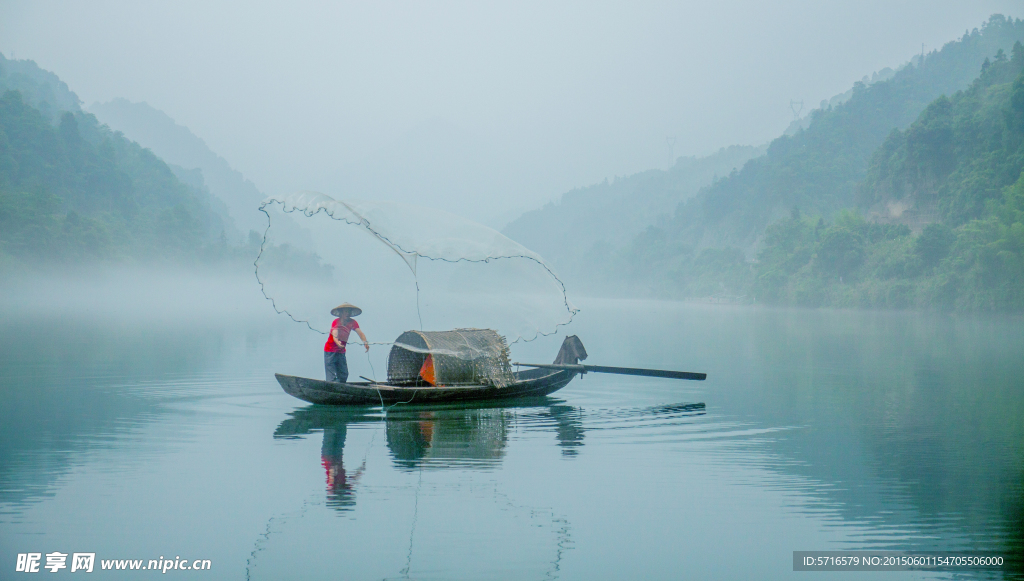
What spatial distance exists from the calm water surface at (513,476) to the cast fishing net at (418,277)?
744mm

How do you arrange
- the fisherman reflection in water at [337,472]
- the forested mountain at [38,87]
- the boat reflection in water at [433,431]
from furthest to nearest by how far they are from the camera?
the forested mountain at [38,87] → the boat reflection in water at [433,431] → the fisherman reflection in water at [337,472]

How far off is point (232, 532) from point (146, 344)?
2013cm

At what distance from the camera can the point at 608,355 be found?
2394cm

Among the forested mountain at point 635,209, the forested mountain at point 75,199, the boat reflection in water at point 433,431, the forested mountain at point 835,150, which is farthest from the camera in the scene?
the forested mountain at point 635,209

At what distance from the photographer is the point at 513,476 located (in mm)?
9016

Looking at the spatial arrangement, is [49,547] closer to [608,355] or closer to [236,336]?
[608,355]

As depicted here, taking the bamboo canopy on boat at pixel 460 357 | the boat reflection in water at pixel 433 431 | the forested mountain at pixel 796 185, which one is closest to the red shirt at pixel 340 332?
the bamboo canopy on boat at pixel 460 357

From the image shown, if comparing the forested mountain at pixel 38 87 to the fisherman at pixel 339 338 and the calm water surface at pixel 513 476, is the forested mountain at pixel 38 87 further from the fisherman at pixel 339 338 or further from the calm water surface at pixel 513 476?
the calm water surface at pixel 513 476

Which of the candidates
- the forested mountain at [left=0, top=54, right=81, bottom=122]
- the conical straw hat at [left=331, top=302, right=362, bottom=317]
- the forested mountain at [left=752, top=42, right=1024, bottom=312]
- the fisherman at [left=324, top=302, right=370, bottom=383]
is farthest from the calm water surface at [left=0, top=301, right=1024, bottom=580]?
the forested mountain at [left=0, top=54, right=81, bottom=122]

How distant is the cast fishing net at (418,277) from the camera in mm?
12766

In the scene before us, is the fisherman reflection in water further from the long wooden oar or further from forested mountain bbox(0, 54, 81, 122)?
forested mountain bbox(0, 54, 81, 122)

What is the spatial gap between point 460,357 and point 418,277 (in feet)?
4.78

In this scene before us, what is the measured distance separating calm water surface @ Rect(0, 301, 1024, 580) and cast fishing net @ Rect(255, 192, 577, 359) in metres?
0.74

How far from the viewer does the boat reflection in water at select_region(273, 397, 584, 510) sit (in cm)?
937
